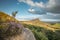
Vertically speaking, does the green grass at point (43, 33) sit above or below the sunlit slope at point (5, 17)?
below

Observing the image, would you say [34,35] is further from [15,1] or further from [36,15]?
[15,1]

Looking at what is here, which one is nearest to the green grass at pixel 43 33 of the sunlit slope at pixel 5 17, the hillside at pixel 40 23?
the hillside at pixel 40 23

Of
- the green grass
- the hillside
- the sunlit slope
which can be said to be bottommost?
the green grass

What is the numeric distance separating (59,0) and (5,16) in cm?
115

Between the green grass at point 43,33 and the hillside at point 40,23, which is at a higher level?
the hillside at point 40,23

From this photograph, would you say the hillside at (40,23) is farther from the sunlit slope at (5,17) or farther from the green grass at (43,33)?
the sunlit slope at (5,17)

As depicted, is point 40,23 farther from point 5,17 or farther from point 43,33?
point 5,17

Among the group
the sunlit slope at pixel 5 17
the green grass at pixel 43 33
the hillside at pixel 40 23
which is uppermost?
the sunlit slope at pixel 5 17

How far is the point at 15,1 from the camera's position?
3.76 metres

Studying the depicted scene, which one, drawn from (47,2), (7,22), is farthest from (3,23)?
(47,2)

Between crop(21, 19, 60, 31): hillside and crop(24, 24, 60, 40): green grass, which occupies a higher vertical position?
crop(21, 19, 60, 31): hillside

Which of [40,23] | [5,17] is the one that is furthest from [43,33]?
[5,17]

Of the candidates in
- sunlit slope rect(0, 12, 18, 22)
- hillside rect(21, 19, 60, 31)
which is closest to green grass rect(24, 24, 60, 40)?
hillside rect(21, 19, 60, 31)

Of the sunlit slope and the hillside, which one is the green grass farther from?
the sunlit slope
